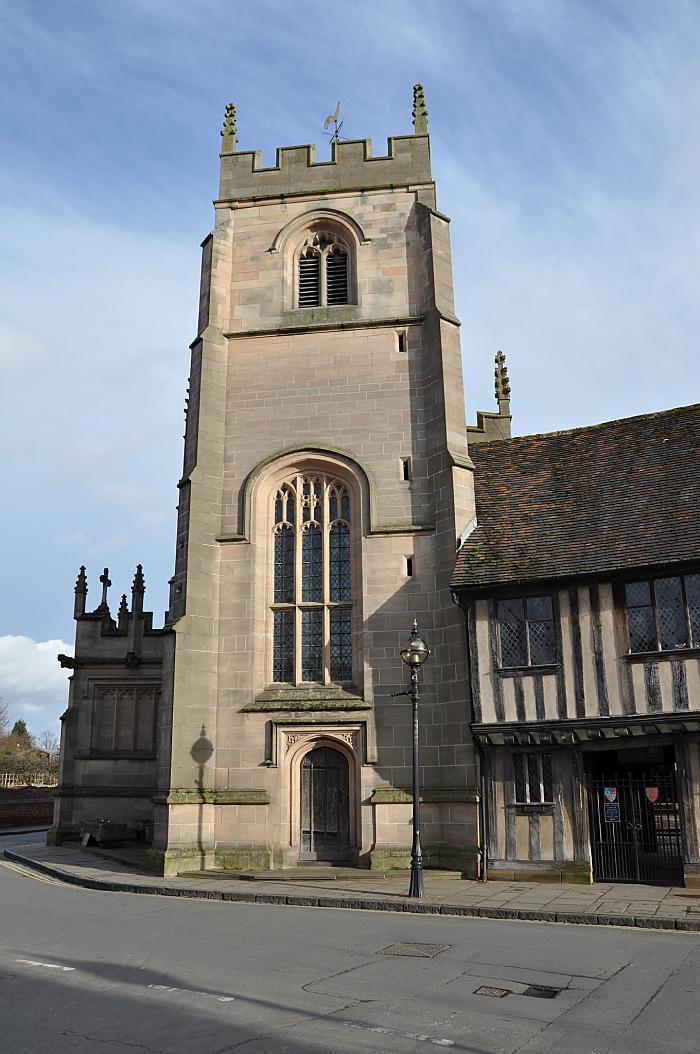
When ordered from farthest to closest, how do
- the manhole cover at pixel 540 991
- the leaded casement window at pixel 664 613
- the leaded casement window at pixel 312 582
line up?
the leaded casement window at pixel 312 582, the leaded casement window at pixel 664 613, the manhole cover at pixel 540 991

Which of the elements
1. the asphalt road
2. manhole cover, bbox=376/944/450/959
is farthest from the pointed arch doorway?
manhole cover, bbox=376/944/450/959

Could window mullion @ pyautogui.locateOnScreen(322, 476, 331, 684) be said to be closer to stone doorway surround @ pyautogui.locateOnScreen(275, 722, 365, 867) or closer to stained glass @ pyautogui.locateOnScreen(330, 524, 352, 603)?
stained glass @ pyautogui.locateOnScreen(330, 524, 352, 603)

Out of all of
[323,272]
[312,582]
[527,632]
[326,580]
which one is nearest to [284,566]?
[312,582]

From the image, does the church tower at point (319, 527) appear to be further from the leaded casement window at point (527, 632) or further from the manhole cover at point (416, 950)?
the manhole cover at point (416, 950)

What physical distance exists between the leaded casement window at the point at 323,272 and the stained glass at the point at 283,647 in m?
7.94

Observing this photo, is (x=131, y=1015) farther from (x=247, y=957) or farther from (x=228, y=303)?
(x=228, y=303)

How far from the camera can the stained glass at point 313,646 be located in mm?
19047

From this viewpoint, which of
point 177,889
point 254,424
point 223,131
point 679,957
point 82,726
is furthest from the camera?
point 82,726

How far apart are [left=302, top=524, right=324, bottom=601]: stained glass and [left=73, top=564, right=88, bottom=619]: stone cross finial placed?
10.9m

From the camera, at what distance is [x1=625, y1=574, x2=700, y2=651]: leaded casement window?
15359 mm

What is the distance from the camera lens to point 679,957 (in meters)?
9.24

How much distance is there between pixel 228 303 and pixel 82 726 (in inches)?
532

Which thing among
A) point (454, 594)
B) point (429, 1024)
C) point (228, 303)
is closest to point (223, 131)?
point (228, 303)

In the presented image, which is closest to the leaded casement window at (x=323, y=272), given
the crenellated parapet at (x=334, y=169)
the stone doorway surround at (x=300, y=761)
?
the crenellated parapet at (x=334, y=169)
